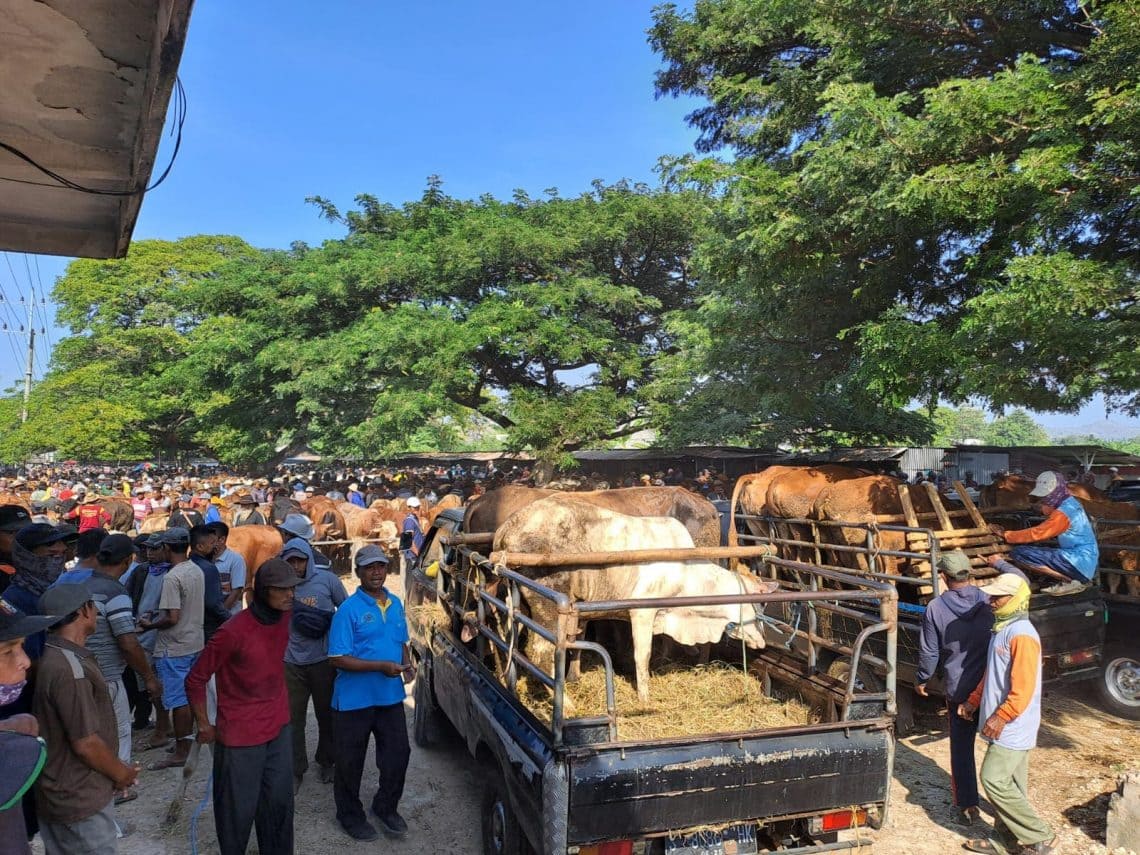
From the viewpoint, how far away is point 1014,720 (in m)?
4.32

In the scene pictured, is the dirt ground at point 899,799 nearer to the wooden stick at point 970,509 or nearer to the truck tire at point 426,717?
the truck tire at point 426,717

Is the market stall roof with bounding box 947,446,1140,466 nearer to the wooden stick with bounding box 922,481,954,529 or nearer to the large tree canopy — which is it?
the large tree canopy

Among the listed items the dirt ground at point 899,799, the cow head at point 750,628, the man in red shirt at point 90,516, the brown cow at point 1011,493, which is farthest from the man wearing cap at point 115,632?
the man in red shirt at point 90,516

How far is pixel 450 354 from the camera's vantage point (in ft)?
61.7

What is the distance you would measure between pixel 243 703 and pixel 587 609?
78.6 inches

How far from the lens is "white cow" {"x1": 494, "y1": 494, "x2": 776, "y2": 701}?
15.5 ft

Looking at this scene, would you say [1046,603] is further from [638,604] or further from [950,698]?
[638,604]

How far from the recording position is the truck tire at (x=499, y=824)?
3.71m

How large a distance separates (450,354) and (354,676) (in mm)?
14710

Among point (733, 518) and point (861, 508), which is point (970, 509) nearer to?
point (861, 508)

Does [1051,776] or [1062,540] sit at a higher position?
[1062,540]

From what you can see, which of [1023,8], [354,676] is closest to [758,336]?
[1023,8]

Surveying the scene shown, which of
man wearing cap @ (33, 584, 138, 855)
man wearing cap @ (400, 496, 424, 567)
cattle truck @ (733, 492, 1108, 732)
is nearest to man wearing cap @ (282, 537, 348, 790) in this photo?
man wearing cap @ (400, 496, 424, 567)

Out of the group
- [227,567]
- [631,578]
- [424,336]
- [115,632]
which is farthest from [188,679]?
[424,336]
